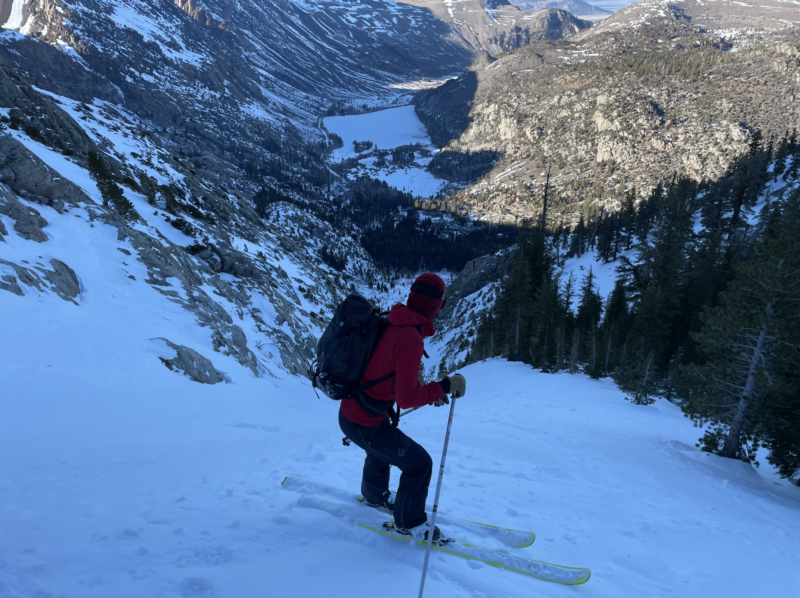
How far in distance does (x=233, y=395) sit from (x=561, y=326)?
29556mm

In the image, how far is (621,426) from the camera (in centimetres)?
1345

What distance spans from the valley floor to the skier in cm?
57

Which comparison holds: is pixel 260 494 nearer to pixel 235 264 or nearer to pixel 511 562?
pixel 511 562

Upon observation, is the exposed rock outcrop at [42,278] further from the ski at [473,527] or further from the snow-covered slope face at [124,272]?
the ski at [473,527]

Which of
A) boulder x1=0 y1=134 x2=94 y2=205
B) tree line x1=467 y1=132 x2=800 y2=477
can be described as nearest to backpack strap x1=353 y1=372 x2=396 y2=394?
tree line x1=467 y1=132 x2=800 y2=477

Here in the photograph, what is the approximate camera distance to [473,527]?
499 cm

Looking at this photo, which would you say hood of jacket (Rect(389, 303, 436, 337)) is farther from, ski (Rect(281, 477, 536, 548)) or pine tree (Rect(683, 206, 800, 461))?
pine tree (Rect(683, 206, 800, 461))

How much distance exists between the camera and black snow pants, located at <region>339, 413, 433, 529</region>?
13.1 feet

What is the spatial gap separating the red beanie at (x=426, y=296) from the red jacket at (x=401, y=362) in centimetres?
9

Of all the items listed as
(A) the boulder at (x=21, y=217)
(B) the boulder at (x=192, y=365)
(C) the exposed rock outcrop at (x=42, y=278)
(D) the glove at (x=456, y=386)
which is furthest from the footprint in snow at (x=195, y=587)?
(A) the boulder at (x=21, y=217)

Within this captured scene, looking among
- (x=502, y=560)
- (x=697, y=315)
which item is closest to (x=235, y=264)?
(x=502, y=560)

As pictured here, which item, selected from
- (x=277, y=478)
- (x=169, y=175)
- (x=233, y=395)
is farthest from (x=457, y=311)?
(x=277, y=478)

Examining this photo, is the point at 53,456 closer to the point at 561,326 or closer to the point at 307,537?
the point at 307,537

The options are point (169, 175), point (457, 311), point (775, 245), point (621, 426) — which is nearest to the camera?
point (775, 245)
